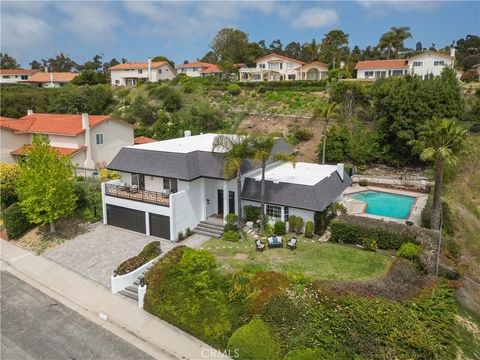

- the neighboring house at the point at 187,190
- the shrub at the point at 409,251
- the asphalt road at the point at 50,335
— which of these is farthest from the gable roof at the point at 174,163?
the shrub at the point at 409,251

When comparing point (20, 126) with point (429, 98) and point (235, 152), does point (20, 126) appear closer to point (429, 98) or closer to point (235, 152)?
point (235, 152)

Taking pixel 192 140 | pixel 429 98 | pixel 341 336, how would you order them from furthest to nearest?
pixel 429 98 → pixel 192 140 → pixel 341 336

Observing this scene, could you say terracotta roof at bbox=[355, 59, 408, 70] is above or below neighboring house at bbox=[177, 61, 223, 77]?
below

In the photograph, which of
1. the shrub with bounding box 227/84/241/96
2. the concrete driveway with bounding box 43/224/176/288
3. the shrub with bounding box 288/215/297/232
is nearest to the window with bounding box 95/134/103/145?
the concrete driveway with bounding box 43/224/176/288

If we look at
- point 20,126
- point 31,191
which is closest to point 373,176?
point 31,191

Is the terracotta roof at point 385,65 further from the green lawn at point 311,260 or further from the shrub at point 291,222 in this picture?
the green lawn at point 311,260

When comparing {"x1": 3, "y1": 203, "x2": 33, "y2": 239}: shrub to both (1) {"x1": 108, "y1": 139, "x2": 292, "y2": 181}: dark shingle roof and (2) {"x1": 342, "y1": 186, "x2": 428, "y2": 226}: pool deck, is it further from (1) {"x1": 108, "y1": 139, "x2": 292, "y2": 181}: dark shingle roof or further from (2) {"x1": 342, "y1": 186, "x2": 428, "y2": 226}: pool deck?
(2) {"x1": 342, "y1": 186, "x2": 428, "y2": 226}: pool deck

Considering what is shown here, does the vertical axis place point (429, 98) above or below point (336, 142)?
above

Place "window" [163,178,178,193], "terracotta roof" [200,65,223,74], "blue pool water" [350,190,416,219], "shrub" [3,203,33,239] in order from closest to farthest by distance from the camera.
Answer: "window" [163,178,178,193] < "shrub" [3,203,33,239] < "blue pool water" [350,190,416,219] < "terracotta roof" [200,65,223,74]
